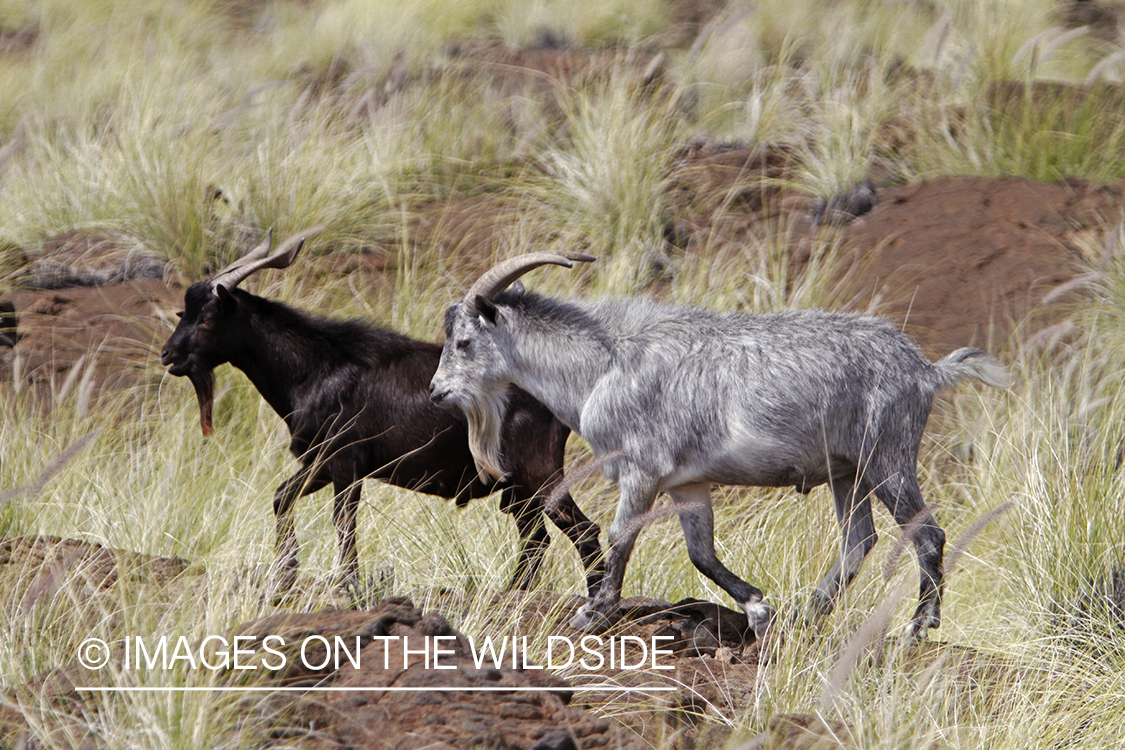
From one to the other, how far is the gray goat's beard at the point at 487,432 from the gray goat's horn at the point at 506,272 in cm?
46

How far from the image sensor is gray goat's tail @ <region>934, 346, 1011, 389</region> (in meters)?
4.95

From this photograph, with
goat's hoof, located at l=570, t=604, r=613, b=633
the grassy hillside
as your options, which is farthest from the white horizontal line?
goat's hoof, located at l=570, t=604, r=613, b=633

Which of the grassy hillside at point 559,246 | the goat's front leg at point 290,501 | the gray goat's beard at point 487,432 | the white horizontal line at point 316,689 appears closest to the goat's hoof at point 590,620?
the grassy hillside at point 559,246

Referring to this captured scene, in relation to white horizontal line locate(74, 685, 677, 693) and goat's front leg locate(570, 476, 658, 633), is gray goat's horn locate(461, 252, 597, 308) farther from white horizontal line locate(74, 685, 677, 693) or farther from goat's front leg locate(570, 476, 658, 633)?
white horizontal line locate(74, 685, 677, 693)

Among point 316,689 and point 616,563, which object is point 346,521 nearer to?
point 616,563

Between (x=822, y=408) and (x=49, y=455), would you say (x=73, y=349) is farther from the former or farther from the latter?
(x=822, y=408)

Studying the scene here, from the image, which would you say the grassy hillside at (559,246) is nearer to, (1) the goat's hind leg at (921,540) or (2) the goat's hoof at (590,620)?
(1) the goat's hind leg at (921,540)

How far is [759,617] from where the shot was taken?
15.6 feet

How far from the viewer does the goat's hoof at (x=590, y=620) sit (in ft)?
15.6

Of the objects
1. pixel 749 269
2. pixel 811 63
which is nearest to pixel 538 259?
pixel 749 269

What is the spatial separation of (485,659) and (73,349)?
5.77 metres

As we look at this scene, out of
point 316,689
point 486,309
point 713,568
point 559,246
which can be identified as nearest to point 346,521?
point 486,309

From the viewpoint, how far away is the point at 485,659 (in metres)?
3.98

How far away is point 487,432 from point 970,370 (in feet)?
6.72
